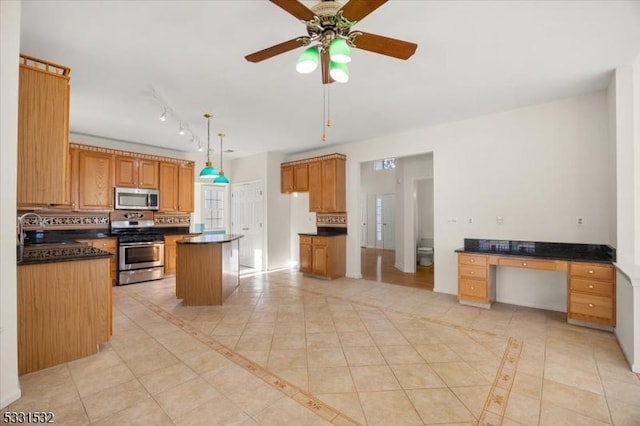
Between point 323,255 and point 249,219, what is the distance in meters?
2.41

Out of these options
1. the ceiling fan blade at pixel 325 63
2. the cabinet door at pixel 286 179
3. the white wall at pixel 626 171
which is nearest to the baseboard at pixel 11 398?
the ceiling fan blade at pixel 325 63

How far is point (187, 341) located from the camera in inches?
119

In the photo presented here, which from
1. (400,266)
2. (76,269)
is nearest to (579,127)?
(400,266)

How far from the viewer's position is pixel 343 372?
243 centimetres

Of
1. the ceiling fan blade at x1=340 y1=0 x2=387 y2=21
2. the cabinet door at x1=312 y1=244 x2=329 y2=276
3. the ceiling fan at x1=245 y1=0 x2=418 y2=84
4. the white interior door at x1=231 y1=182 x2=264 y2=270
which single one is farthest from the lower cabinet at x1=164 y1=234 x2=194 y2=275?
the ceiling fan blade at x1=340 y1=0 x2=387 y2=21

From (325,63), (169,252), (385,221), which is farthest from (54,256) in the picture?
(385,221)

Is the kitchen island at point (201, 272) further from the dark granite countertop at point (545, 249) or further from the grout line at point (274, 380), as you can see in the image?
the dark granite countertop at point (545, 249)

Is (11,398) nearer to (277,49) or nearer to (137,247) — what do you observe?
(277,49)

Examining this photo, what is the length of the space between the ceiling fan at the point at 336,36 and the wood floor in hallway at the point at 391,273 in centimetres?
424

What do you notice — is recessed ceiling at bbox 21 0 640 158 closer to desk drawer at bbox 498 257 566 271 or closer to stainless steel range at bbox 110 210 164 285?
stainless steel range at bbox 110 210 164 285

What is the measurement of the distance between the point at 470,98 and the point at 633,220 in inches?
84.6

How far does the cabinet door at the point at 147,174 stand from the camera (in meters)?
5.80

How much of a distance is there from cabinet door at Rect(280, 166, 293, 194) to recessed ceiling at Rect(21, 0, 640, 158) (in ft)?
7.40

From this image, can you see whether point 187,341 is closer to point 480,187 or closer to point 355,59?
point 355,59
